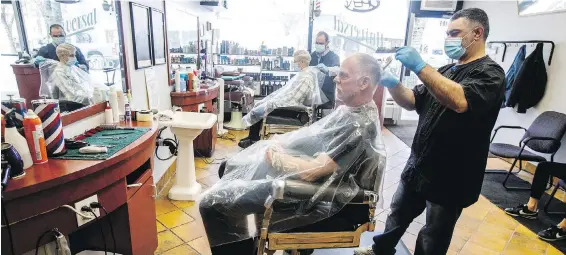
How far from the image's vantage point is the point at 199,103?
3.25m

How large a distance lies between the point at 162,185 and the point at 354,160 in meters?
2.05

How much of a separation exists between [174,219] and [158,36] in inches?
61.0

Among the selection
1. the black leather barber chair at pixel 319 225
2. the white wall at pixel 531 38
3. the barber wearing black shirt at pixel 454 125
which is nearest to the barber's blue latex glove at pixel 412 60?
the barber wearing black shirt at pixel 454 125

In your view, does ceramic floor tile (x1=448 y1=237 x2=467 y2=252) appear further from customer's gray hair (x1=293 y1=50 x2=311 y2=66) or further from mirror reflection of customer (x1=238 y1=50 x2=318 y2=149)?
customer's gray hair (x1=293 y1=50 x2=311 y2=66)

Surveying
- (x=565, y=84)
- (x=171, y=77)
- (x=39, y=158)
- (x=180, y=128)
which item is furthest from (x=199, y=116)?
(x=565, y=84)

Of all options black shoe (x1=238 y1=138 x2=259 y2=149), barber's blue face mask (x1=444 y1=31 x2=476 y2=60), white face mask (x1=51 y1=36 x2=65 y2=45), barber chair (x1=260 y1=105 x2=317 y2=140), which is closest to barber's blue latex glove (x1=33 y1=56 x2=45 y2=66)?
white face mask (x1=51 y1=36 x2=65 y2=45)

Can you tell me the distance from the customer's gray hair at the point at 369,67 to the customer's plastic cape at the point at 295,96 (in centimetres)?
191

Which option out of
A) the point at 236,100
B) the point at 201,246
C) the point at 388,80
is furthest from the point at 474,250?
the point at 236,100

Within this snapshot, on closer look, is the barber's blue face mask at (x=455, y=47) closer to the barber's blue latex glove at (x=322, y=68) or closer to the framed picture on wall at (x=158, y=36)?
the framed picture on wall at (x=158, y=36)

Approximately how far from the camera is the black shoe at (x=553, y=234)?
7.34ft

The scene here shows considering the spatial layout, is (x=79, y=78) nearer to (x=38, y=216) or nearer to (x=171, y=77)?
(x=38, y=216)

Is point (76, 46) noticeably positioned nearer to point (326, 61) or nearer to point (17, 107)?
point (17, 107)

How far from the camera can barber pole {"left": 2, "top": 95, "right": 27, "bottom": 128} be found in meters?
1.16

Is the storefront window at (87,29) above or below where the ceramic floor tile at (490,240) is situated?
above
